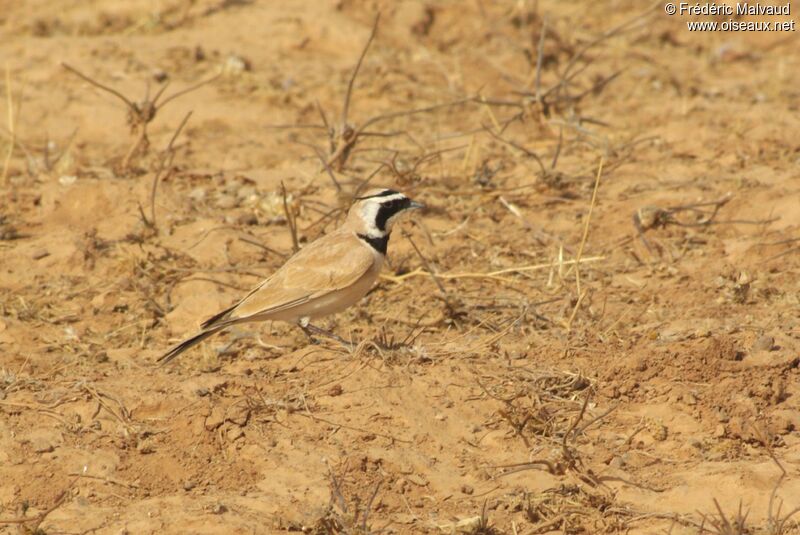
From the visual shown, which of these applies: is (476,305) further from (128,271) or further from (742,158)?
(742,158)

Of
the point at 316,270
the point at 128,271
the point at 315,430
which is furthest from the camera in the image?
the point at 128,271

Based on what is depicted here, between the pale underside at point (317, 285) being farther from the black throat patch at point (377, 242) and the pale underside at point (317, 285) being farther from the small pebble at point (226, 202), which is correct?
the small pebble at point (226, 202)

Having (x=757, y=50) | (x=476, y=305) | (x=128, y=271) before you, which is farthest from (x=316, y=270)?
(x=757, y=50)

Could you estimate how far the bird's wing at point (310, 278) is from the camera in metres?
6.59

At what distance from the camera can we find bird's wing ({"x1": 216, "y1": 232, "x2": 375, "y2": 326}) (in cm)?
659

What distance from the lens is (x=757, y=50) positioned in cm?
1212

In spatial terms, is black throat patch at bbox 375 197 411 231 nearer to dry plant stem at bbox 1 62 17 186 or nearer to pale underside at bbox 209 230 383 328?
pale underside at bbox 209 230 383 328

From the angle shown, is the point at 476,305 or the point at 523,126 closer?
the point at 476,305

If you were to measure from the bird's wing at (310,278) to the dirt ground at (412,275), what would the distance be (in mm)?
326

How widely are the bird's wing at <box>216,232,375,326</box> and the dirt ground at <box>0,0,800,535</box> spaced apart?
0.33 m

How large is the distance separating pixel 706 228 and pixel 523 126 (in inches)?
95.1

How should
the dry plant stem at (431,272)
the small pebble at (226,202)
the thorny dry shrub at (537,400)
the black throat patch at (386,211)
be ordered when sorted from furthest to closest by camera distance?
the small pebble at (226,202), the black throat patch at (386,211), the dry plant stem at (431,272), the thorny dry shrub at (537,400)

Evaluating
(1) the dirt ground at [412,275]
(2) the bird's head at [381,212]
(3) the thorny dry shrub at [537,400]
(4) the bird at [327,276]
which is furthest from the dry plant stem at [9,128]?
(3) the thorny dry shrub at [537,400]

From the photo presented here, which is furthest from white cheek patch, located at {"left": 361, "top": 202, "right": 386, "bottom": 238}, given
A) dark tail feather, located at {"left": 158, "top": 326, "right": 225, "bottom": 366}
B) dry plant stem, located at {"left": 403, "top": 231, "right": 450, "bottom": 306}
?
dark tail feather, located at {"left": 158, "top": 326, "right": 225, "bottom": 366}
